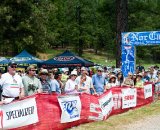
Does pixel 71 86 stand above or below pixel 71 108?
above

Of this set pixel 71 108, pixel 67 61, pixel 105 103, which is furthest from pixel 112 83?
pixel 67 61

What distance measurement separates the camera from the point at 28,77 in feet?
36.8

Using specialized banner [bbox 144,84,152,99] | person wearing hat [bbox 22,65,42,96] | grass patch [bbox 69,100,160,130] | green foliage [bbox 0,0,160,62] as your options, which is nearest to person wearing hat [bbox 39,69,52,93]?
person wearing hat [bbox 22,65,42,96]

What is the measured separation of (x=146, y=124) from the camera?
41.7 ft

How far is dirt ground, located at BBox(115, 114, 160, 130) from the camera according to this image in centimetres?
1190

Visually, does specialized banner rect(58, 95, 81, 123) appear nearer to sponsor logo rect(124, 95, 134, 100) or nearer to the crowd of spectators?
the crowd of spectators

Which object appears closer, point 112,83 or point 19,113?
point 19,113

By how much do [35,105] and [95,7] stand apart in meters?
63.8

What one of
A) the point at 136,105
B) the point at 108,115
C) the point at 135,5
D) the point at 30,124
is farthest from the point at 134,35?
the point at 135,5

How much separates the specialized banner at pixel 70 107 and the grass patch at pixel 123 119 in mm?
337

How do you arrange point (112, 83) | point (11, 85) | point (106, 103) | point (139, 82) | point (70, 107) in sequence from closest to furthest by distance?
1. point (11, 85)
2. point (70, 107)
3. point (106, 103)
4. point (112, 83)
5. point (139, 82)

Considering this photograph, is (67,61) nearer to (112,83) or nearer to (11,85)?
(112,83)

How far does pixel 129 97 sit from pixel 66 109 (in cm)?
550

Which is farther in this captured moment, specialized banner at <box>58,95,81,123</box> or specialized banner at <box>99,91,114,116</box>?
specialized banner at <box>99,91,114,116</box>
